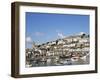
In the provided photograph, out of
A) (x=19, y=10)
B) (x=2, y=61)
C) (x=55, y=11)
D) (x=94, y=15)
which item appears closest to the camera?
(x=2, y=61)

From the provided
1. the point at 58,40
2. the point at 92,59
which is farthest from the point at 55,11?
the point at 92,59

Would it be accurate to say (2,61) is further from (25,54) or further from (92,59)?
(92,59)

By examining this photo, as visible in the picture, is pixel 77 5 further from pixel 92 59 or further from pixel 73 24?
pixel 92 59

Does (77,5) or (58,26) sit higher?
(77,5)

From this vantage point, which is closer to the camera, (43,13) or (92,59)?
(43,13)

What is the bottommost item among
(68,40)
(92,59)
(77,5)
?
(92,59)

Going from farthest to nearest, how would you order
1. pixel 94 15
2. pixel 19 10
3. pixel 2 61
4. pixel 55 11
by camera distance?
pixel 94 15 < pixel 55 11 < pixel 19 10 < pixel 2 61

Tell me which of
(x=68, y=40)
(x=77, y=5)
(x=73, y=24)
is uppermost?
(x=77, y=5)

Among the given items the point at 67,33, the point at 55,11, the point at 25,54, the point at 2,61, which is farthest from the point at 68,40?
the point at 2,61

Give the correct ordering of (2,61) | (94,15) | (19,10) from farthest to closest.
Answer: (94,15) < (19,10) < (2,61)
